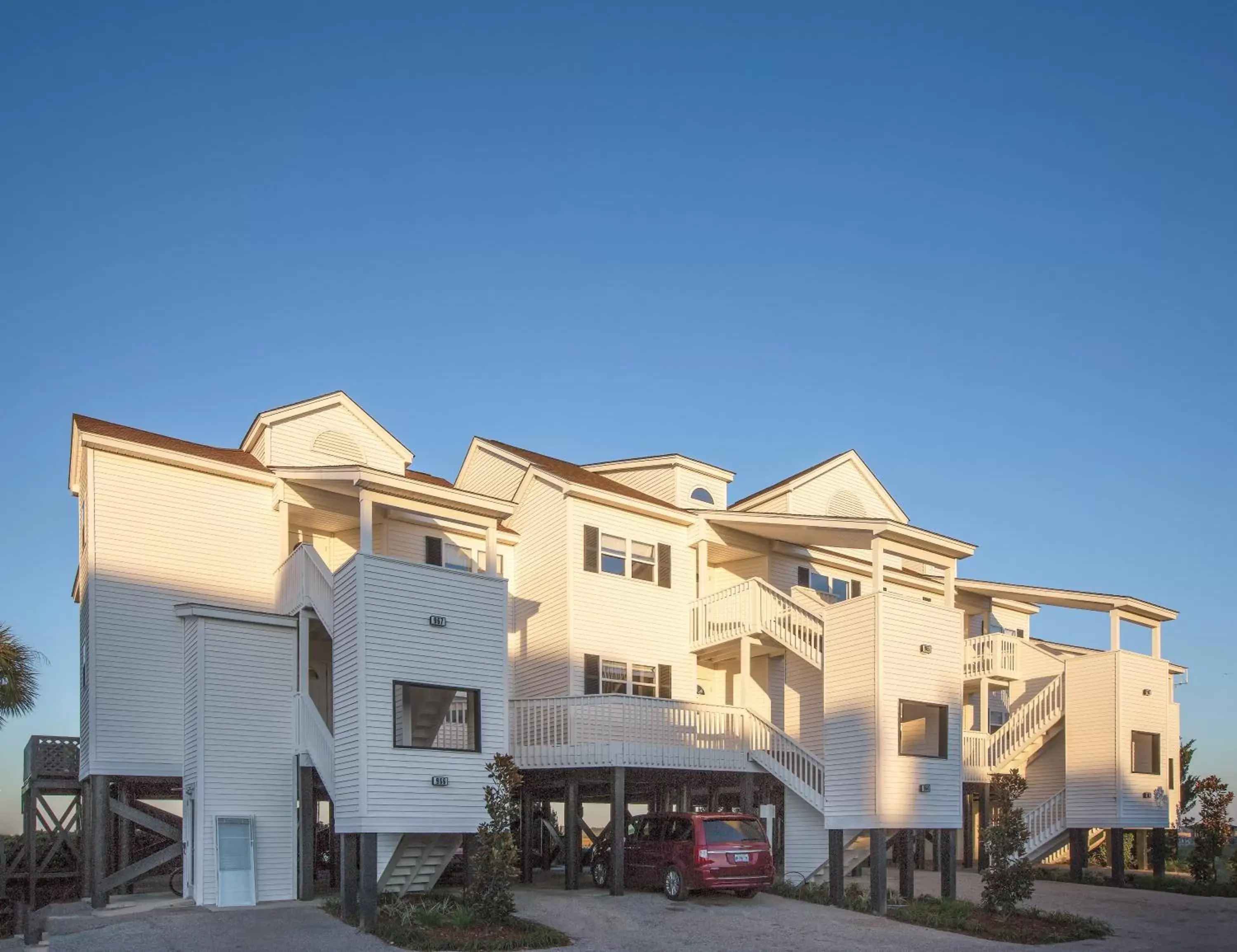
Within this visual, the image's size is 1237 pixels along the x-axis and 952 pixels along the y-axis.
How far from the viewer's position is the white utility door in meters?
24.2

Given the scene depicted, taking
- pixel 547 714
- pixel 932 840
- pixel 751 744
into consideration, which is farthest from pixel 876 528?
pixel 932 840

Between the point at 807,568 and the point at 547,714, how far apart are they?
416 inches

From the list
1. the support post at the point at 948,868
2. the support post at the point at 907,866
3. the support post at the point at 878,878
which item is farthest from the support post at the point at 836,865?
the support post at the point at 948,868

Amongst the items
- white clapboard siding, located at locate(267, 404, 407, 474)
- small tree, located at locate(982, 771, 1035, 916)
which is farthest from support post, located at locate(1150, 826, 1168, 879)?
white clapboard siding, located at locate(267, 404, 407, 474)

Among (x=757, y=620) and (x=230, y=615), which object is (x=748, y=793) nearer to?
(x=757, y=620)

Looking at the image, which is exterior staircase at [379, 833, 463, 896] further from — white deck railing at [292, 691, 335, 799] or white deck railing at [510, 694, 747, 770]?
white deck railing at [510, 694, 747, 770]

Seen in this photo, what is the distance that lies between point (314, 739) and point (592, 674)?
729 cm

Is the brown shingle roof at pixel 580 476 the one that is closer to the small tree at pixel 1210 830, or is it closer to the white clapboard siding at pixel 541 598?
the white clapboard siding at pixel 541 598

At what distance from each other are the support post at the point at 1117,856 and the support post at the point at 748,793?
1002cm

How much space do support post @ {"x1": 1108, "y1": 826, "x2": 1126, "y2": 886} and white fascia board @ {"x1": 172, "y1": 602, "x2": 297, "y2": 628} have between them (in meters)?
21.1

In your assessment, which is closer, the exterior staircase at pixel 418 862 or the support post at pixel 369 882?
the support post at pixel 369 882

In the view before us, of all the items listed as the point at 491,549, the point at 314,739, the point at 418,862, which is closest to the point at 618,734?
the point at 491,549

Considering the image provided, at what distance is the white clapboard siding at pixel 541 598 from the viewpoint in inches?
1187

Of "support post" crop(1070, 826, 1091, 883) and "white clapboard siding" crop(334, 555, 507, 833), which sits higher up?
"white clapboard siding" crop(334, 555, 507, 833)
